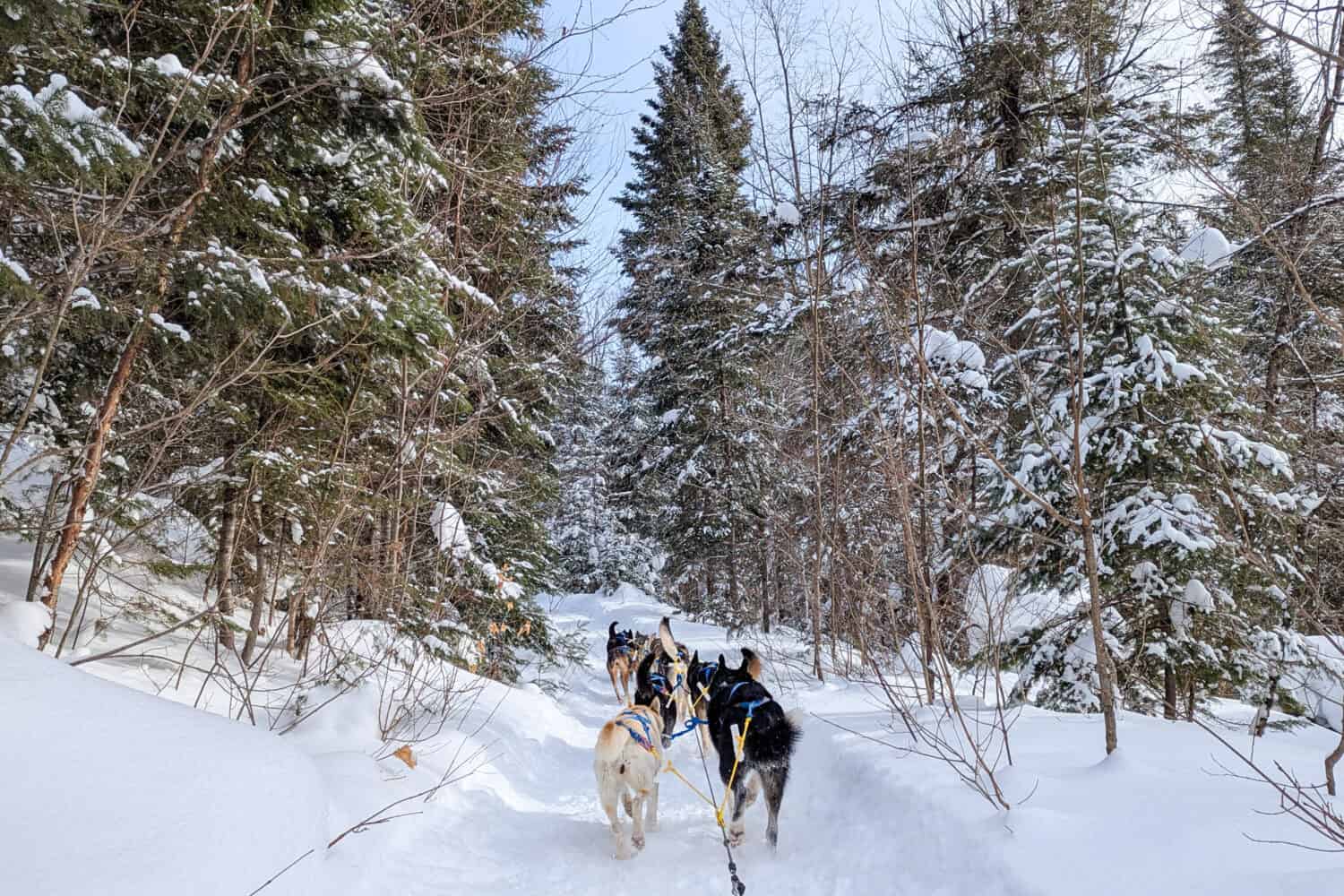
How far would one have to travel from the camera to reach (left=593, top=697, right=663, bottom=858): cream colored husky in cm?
452

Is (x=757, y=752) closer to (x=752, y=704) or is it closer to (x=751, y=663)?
(x=752, y=704)

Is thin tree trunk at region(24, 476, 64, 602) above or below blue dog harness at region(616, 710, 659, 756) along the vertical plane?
above

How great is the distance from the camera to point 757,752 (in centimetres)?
476

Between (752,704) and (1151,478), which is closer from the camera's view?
(752,704)

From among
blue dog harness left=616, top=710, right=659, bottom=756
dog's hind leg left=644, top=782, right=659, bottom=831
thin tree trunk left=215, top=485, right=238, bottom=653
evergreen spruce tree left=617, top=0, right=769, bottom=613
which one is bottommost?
dog's hind leg left=644, top=782, right=659, bottom=831

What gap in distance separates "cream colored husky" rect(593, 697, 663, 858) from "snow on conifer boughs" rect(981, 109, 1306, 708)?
146 inches

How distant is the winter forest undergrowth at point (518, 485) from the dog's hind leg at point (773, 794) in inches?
6.0

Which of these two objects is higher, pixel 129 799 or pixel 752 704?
pixel 129 799

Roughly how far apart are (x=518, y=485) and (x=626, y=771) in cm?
574

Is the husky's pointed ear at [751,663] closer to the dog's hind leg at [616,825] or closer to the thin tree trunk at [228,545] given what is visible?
the dog's hind leg at [616,825]

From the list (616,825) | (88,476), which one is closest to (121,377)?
(88,476)

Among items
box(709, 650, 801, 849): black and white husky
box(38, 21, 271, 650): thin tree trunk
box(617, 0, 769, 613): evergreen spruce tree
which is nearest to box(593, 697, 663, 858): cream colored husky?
box(709, 650, 801, 849): black and white husky

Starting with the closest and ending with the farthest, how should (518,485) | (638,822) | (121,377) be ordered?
(121,377)
(638,822)
(518,485)

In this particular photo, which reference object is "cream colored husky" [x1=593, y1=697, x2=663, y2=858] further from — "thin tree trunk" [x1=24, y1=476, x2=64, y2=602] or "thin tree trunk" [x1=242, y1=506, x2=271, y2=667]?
"thin tree trunk" [x1=24, y1=476, x2=64, y2=602]
